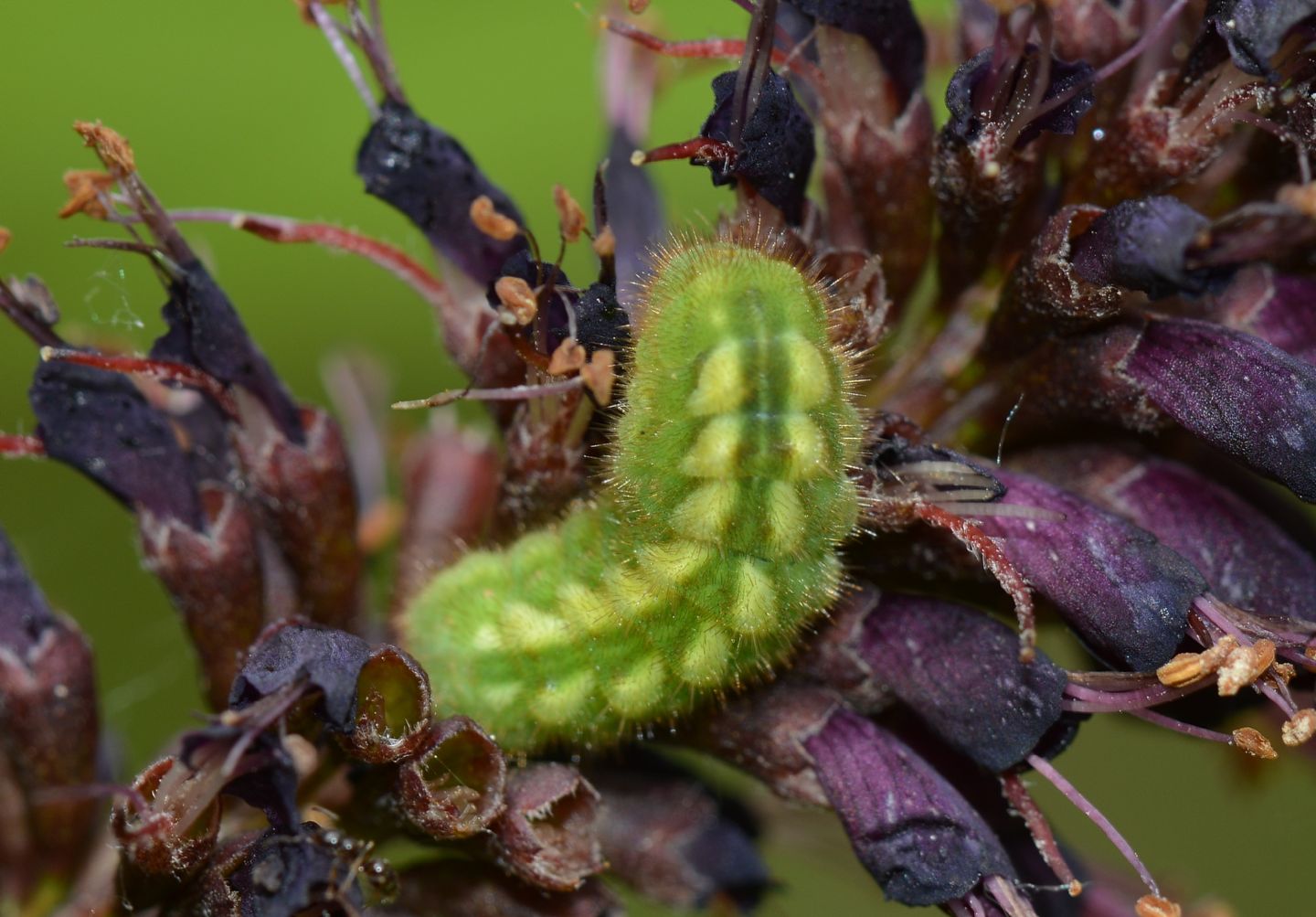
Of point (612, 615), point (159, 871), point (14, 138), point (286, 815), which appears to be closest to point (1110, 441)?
point (612, 615)

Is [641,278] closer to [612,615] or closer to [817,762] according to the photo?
[612,615]

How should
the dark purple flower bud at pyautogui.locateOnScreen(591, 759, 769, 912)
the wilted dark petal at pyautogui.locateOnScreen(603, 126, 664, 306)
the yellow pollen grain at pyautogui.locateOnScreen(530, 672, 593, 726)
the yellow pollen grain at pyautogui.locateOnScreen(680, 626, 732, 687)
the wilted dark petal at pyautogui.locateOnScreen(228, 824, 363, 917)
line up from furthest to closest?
the wilted dark petal at pyautogui.locateOnScreen(603, 126, 664, 306) → the dark purple flower bud at pyautogui.locateOnScreen(591, 759, 769, 912) → the yellow pollen grain at pyautogui.locateOnScreen(530, 672, 593, 726) → the yellow pollen grain at pyautogui.locateOnScreen(680, 626, 732, 687) → the wilted dark petal at pyautogui.locateOnScreen(228, 824, 363, 917)

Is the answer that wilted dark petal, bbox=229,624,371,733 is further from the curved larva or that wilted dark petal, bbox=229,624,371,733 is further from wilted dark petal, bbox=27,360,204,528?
wilted dark petal, bbox=27,360,204,528

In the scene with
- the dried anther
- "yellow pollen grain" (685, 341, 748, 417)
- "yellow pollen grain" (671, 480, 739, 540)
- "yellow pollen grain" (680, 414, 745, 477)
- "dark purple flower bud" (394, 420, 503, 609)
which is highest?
"yellow pollen grain" (685, 341, 748, 417)

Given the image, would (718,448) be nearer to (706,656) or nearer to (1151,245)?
(706,656)

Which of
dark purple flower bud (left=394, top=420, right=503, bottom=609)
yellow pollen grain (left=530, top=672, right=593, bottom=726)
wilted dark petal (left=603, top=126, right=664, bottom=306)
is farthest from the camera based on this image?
wilted dark petal (left=603, top=126, right=664, bottom=306)

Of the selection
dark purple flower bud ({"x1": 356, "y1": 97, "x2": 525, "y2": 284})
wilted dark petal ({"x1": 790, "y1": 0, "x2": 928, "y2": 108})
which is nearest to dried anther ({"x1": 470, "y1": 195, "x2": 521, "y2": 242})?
dark purple flower bud ({"x1": 356, "y1": 97, "x2": 525, "y2": 284})

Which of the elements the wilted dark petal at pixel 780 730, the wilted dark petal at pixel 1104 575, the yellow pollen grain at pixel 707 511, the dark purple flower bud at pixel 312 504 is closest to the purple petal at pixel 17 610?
the dark purple flower bud at pixel 312 504

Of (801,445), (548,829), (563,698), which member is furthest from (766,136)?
(548,829)
